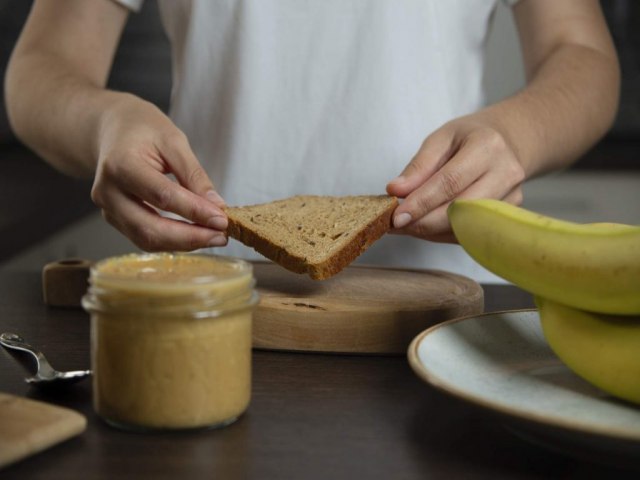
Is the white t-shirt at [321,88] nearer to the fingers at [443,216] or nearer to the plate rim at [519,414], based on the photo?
the fingers at [443,216]

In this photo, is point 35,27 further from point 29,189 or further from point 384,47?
point 29,189

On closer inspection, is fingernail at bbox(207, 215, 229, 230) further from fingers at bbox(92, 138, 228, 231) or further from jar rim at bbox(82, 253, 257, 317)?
jar rim at bbox(82, 253, 257, 317)

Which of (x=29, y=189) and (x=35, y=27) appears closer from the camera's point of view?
(x=35, y=27)

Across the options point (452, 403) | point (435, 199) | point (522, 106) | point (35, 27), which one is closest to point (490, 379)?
point (452, 403)

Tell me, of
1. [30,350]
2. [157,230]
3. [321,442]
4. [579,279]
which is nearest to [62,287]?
[157,230]

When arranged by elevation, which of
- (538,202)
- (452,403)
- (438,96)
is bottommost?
(538,202)

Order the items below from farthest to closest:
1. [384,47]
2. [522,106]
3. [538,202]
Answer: [538,202] < [384,47] < [522,106]

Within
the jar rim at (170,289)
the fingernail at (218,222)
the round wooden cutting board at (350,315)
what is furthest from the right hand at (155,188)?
the jar rim at (170,289)

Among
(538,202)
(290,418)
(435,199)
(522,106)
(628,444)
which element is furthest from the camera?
(538,202)

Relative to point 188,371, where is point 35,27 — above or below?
above
